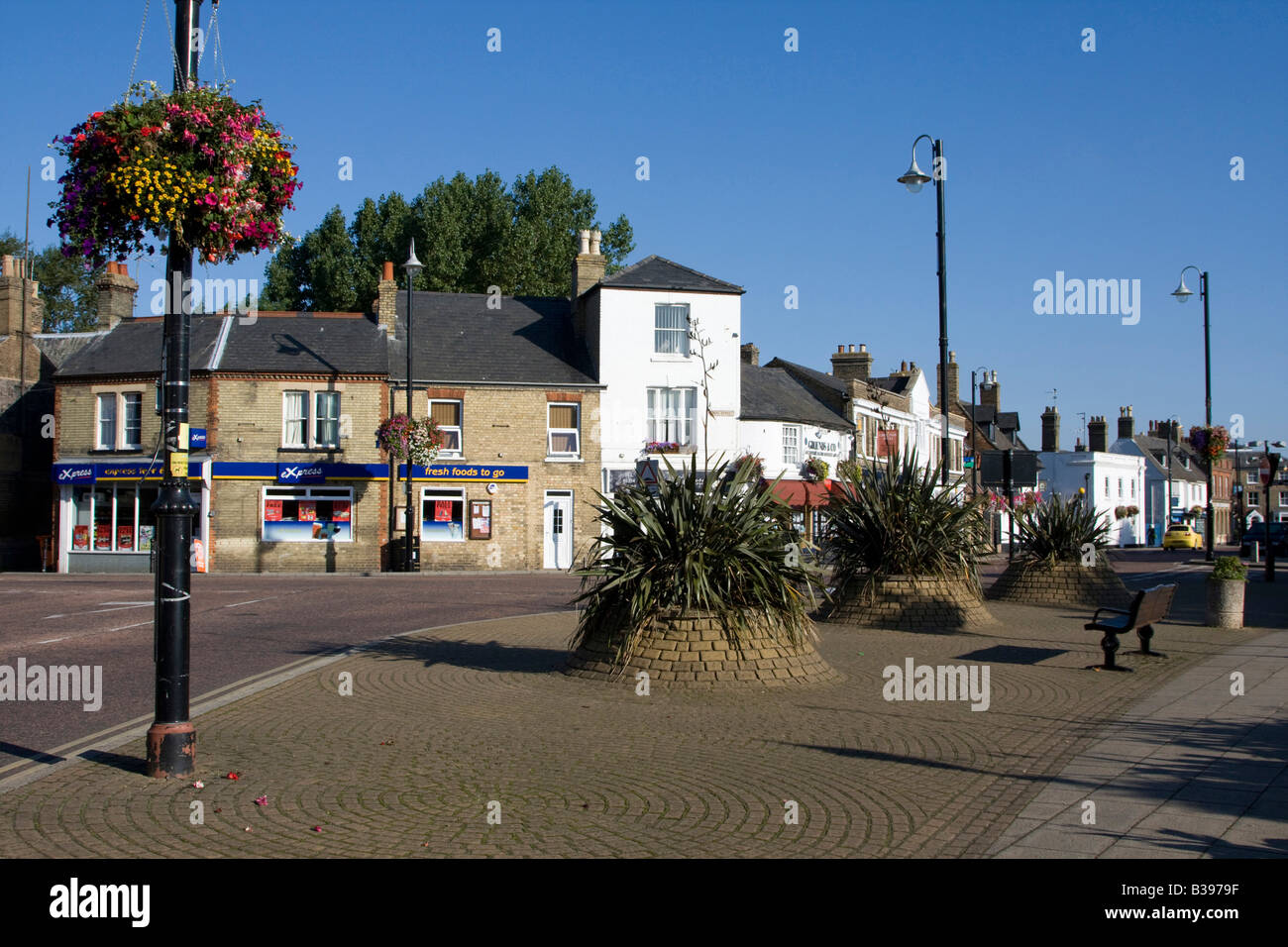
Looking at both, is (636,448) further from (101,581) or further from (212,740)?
(212,740)

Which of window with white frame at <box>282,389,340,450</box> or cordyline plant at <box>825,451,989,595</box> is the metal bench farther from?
window with white frame at <box>282,389,340,450</box>

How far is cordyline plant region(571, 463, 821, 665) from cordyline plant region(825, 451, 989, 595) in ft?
16.2

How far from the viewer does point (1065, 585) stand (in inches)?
743

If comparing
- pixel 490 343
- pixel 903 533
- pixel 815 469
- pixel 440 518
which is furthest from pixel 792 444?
pixel 903 533

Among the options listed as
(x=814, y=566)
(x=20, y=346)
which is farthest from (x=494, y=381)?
(x=814, y=566)

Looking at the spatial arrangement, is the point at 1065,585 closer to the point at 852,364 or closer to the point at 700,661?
the point at 700,661

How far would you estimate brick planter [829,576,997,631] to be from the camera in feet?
49.0

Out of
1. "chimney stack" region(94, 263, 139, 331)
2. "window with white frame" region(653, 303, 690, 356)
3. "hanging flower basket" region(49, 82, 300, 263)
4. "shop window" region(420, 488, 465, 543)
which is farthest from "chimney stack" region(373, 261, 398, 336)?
"hanging flower basket" region(49, 82, 300, 263)

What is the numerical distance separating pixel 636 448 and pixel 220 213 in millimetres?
28465

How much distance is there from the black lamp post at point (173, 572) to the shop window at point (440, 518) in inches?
1057

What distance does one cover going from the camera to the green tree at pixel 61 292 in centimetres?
6031

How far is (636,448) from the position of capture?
35.0m

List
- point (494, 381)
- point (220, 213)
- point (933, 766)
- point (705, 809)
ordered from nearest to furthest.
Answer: point (705, 809) → point (220, 213) → point (933, 766) → point (494, 381)
